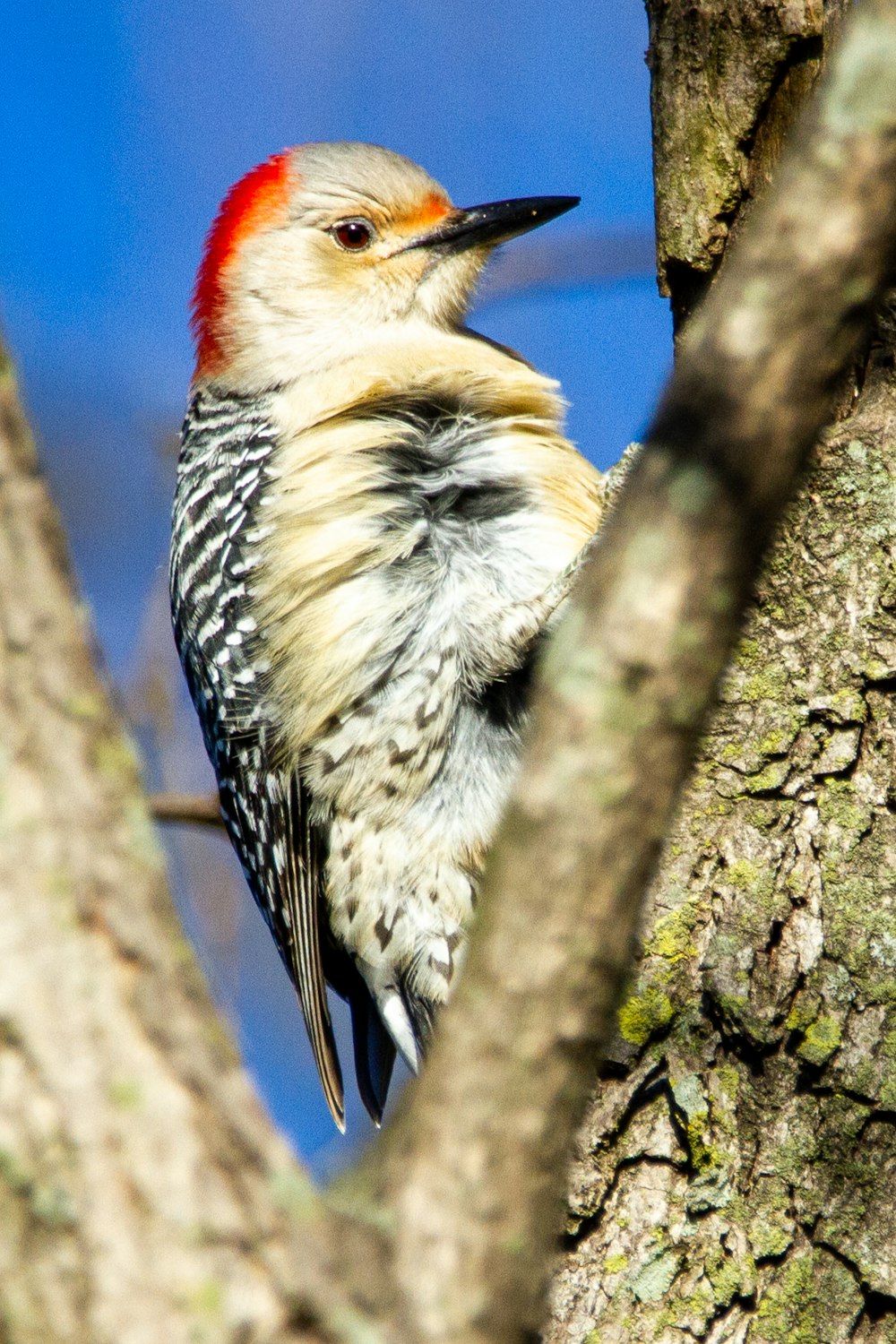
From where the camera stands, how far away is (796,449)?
1.56 m

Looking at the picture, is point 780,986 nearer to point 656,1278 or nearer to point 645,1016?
point 645,1016

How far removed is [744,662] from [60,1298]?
216cm

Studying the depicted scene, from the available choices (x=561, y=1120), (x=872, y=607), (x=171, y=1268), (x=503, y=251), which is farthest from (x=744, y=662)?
(x=503, y=251)

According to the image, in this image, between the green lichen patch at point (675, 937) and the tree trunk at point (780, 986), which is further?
the green lichen patch at point (675, 937)

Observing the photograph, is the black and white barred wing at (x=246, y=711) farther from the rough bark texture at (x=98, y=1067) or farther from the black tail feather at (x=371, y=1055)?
the rough bark texture at (x=98, y=1067)

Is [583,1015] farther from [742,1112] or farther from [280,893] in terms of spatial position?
[280,893]

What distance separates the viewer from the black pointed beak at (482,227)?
16.3ft

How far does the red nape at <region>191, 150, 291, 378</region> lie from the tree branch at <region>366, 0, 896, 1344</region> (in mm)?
3861

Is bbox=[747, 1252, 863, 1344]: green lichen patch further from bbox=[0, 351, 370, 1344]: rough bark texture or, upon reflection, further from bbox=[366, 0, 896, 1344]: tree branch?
bbox=[0, 351, 370, 1344]: rough bark texture

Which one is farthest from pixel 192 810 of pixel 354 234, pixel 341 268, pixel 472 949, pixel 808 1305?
pixel 472 949

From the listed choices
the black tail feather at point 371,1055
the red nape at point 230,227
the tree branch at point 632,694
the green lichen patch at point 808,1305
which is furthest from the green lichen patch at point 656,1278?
the red nape at point 230,227

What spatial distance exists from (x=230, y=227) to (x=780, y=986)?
3789mm

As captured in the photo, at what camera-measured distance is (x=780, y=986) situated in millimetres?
2883

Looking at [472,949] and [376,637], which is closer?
[472,949]
